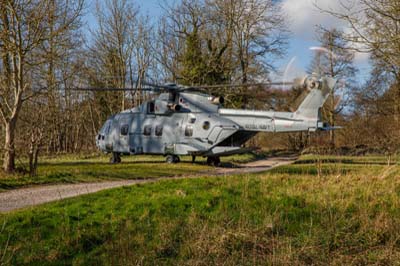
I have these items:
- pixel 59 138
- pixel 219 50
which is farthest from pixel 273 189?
pixel 59 138

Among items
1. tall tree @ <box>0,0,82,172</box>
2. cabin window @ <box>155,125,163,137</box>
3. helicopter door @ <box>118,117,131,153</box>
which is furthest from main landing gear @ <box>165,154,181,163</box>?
tall tree @ <box>0,0,82,172</box>

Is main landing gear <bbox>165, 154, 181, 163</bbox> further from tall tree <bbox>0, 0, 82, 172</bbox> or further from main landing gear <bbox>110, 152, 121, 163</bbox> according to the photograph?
tall tree <bbox>0, 0, 82, 172</bbox>

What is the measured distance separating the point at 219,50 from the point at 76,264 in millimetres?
32543

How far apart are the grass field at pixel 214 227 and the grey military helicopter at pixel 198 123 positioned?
9.16 meters

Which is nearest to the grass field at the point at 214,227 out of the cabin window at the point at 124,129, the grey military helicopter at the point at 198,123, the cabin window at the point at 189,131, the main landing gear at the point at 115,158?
the grey military helicopter at the point at 198,123

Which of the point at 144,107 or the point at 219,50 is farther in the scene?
the point at 219,50

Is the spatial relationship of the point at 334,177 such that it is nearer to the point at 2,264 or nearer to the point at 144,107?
the point at 2,264

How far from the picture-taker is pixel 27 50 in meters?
14.2

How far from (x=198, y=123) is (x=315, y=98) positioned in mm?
5724

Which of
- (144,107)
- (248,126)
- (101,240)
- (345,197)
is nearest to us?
(101,240)

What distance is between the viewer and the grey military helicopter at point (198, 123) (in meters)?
19.4

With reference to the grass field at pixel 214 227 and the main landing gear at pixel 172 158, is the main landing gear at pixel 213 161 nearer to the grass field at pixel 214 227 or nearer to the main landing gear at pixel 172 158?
the main landing gear at pixel 172 158

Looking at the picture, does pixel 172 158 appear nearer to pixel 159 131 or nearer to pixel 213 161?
pixel 159 131

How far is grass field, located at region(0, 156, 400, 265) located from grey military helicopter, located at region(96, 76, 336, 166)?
9162mm
